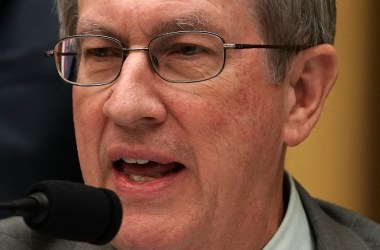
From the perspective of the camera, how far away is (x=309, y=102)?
1.50 m

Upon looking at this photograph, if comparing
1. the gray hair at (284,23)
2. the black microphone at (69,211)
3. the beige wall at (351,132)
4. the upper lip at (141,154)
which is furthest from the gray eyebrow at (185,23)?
the beige wall at (351,132)

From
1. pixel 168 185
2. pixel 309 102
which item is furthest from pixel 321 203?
pixel 168 185

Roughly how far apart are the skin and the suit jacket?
0.24 m

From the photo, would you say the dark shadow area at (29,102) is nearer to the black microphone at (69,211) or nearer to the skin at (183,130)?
the skin at (183,130)

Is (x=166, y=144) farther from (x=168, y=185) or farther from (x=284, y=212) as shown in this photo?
(x=284, y=212)

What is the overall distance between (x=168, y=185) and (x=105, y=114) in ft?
0.59

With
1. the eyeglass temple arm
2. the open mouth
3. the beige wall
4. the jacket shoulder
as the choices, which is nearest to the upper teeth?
the open mouth

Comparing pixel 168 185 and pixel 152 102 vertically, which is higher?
pixel 152 102

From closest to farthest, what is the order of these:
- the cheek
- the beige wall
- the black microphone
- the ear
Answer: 1. the black microphone
2. the cheek
3. the ear
4. the beige wall

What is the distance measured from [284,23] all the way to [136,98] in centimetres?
36

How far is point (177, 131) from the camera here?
1.29m

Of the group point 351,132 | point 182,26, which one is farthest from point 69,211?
point 351,132

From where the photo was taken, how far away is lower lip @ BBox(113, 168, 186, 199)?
1.29m

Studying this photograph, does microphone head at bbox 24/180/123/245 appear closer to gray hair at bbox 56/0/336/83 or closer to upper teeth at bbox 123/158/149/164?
upper teeth at bbox 123/158/149/164
